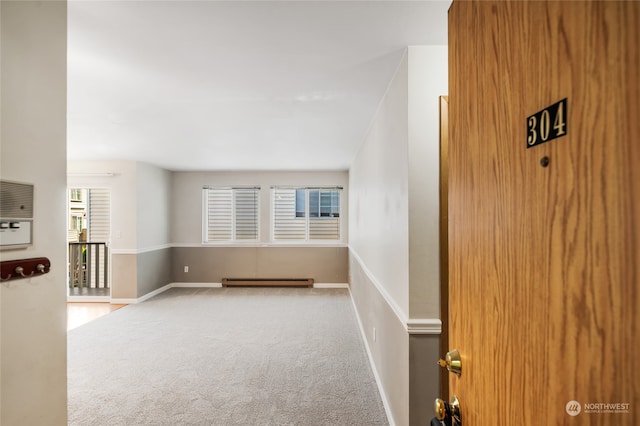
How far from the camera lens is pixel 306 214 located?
7152mm

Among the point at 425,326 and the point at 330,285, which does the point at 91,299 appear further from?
the point at 425,326

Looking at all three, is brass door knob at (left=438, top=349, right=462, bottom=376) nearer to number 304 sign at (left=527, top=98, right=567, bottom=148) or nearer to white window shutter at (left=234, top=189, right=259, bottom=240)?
number 304 sign at (left=527, top=98, right=567, bottom=148)

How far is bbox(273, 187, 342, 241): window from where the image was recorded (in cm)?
712

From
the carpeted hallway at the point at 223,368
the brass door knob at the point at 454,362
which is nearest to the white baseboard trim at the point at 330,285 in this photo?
the carpeted hallway at the point at 223,368

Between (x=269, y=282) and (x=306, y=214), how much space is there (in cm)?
A: 159

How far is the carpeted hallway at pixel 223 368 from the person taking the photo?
99.5 inches

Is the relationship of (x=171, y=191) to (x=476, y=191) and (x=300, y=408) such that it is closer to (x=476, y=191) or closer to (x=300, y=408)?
(x=300, y=408)

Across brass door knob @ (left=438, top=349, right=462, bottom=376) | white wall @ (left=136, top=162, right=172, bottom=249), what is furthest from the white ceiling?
white wall @ (left=136, top=162, right=172, bottom=249)

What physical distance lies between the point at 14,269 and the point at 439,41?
82.9 inches

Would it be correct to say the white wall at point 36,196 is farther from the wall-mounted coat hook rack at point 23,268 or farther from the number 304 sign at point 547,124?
the number 304 sign at point 547,124

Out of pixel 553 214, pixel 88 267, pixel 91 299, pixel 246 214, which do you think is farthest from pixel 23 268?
pixel 88 267

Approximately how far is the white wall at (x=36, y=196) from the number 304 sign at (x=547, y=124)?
4.78 ft

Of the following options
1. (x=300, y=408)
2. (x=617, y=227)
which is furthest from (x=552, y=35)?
(x=300, y=408)

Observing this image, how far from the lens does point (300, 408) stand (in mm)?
2584
